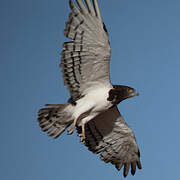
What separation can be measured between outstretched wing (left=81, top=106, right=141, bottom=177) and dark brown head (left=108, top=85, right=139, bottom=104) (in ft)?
4.60

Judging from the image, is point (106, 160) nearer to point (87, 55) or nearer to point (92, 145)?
point (92, 145)

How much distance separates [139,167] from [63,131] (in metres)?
2.20

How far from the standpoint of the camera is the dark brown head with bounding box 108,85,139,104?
28.8 ft

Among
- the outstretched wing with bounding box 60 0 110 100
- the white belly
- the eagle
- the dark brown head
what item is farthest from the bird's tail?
the dark brown head

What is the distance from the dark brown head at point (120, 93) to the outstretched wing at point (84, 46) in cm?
38

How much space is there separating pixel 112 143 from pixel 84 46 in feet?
9.07

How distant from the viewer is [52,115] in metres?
9.22

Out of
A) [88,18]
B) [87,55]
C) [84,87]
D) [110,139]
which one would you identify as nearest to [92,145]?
[110,139]

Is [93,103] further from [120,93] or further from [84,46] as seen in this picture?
[84,46]

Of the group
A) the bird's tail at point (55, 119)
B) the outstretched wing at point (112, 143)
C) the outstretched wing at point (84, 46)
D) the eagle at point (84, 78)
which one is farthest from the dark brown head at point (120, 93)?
the outstretched wing at point (112, 143)

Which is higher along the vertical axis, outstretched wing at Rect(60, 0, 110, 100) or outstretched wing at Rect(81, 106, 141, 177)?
outstretched wing at Rect(60, 0, 110, 100)

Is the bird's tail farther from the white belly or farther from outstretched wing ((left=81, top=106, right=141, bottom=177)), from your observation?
outstretched wing ((left=81, top=106, right=141, bottom=177))

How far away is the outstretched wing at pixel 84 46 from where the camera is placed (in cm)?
848

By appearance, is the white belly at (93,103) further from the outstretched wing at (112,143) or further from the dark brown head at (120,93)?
the outstretched wing at (112,143)
